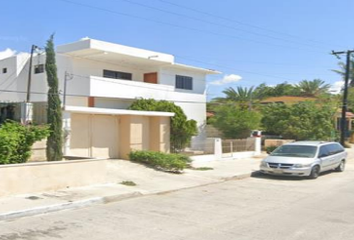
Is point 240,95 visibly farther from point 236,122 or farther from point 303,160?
point 303,160

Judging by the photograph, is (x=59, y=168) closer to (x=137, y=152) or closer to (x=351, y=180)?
(x=137, y=152)

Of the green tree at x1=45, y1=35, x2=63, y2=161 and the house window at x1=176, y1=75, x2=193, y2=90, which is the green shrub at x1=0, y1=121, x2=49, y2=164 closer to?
the green tree at x1=45, y1=35, x2=63, y2=161

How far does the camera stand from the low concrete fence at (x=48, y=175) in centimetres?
1078

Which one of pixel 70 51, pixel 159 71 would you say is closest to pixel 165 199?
pixel 70 51

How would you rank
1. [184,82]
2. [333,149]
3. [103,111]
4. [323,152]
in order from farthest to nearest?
[184,82]
[333,149]
[103,111]
[323,152]

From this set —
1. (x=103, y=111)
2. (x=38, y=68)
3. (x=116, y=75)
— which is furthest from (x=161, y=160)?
(x=38, y=68)

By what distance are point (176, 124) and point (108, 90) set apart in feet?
17.3

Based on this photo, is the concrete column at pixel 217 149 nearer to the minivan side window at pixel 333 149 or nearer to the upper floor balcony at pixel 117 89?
the minivan side window at pixel 333 149

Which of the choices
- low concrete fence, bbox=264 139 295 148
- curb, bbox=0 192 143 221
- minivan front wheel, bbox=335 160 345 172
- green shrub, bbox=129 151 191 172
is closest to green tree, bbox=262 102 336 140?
low concrete fence, bbox=264 139 295 148

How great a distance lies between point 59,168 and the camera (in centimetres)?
1206

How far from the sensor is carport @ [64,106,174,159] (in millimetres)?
17219

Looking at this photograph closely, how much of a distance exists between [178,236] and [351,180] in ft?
37.2

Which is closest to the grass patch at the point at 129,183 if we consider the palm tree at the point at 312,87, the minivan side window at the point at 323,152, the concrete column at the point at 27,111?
the concrete column at the point at 27,111

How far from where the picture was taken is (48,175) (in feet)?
38.5
